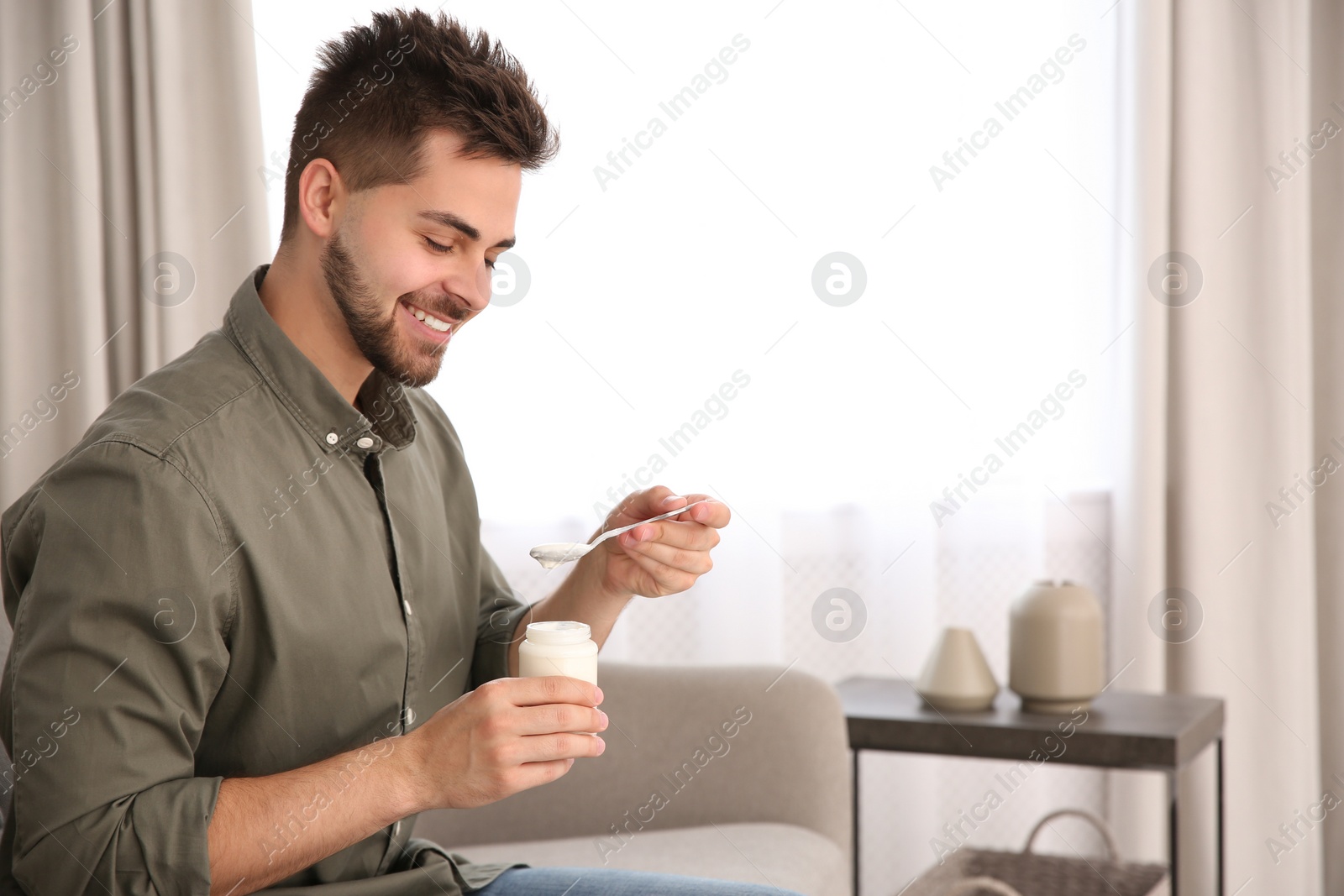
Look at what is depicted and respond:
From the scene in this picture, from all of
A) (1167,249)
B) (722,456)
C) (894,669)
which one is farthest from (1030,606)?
(1167,249)

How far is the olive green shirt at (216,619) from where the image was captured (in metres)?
0.95

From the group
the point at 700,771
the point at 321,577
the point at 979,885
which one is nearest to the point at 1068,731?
the point at 979,885

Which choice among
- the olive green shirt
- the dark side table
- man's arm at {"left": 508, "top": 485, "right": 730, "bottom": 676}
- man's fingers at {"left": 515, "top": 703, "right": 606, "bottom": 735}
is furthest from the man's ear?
the dark side table

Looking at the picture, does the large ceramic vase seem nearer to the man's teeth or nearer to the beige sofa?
the beige sofa

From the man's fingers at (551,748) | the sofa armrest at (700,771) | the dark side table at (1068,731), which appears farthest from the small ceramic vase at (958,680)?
the man's fingers at (551,748)

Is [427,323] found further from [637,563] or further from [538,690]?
[538,690]

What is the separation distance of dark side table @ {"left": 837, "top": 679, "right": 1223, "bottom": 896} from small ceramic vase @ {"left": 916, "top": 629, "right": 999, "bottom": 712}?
0.02 m

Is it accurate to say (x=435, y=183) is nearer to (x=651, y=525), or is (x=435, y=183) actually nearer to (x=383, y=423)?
(x=383, y=423)

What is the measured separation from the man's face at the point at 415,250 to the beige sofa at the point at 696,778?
0.84m

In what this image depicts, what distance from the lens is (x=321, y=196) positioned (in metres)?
1.26

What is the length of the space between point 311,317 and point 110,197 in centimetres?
113

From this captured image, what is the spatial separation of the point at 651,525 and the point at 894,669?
1396 millimetres

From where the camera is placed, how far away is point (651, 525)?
1.30 m

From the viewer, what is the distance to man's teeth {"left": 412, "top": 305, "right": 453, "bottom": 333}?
4.16ft
